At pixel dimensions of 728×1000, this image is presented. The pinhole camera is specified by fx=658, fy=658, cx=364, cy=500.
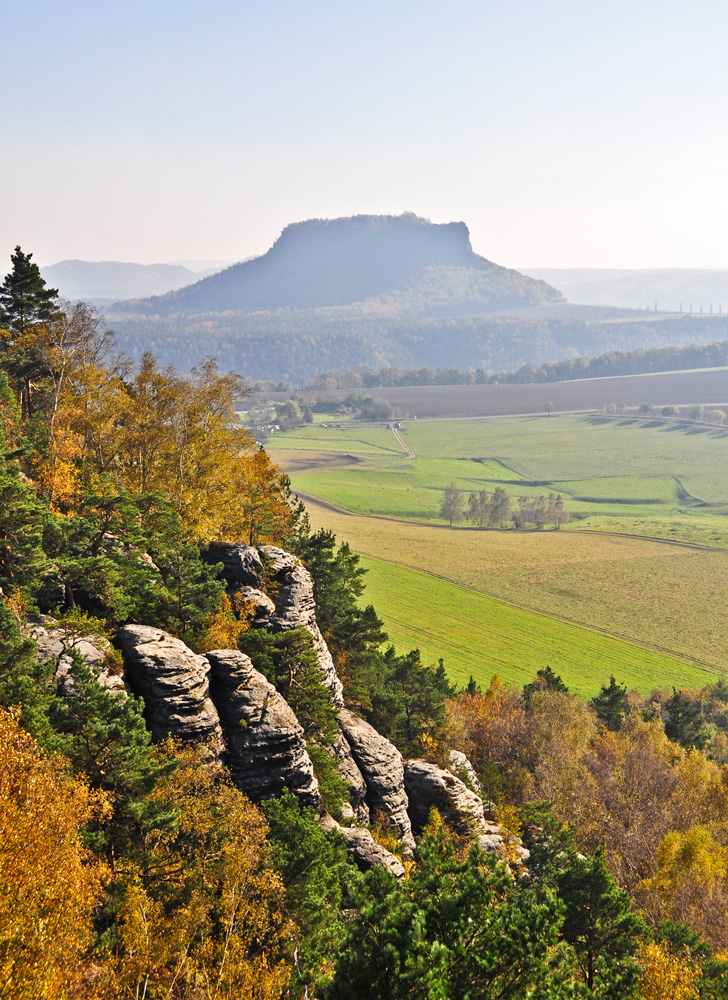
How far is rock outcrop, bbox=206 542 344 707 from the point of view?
125 feet

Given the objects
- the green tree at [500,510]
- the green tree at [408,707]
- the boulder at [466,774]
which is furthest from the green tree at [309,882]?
the green tree at [500,510]

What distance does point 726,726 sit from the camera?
7631cm

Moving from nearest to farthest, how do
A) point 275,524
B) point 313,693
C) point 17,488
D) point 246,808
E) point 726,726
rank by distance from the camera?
point 246,808, point 17,488, point 313,693, point 275,524, point 726,726

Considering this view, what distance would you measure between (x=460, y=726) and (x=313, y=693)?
23878 millimetres

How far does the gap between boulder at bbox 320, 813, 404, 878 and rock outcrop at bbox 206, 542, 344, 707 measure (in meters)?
7.62

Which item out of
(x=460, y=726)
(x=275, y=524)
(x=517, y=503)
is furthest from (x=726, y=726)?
(x=517, y=503)

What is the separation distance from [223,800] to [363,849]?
9707mm

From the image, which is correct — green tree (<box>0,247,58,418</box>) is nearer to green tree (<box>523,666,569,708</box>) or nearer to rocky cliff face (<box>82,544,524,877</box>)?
rocky cliff face (<box>82,544,524,877</box>)

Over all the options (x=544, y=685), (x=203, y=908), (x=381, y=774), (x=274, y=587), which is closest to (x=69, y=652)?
(x=203, y=908)

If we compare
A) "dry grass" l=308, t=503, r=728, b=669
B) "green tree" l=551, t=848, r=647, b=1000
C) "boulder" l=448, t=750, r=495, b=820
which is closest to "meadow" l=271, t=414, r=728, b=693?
"dry grass" l=308, t=503, r=728, b=669

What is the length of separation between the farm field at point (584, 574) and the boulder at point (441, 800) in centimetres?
5432

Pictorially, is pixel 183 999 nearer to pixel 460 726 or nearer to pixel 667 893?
pixel 667 893

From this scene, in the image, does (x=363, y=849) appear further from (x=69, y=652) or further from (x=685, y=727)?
(x=685, y=727)

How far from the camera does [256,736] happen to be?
1192 inches
